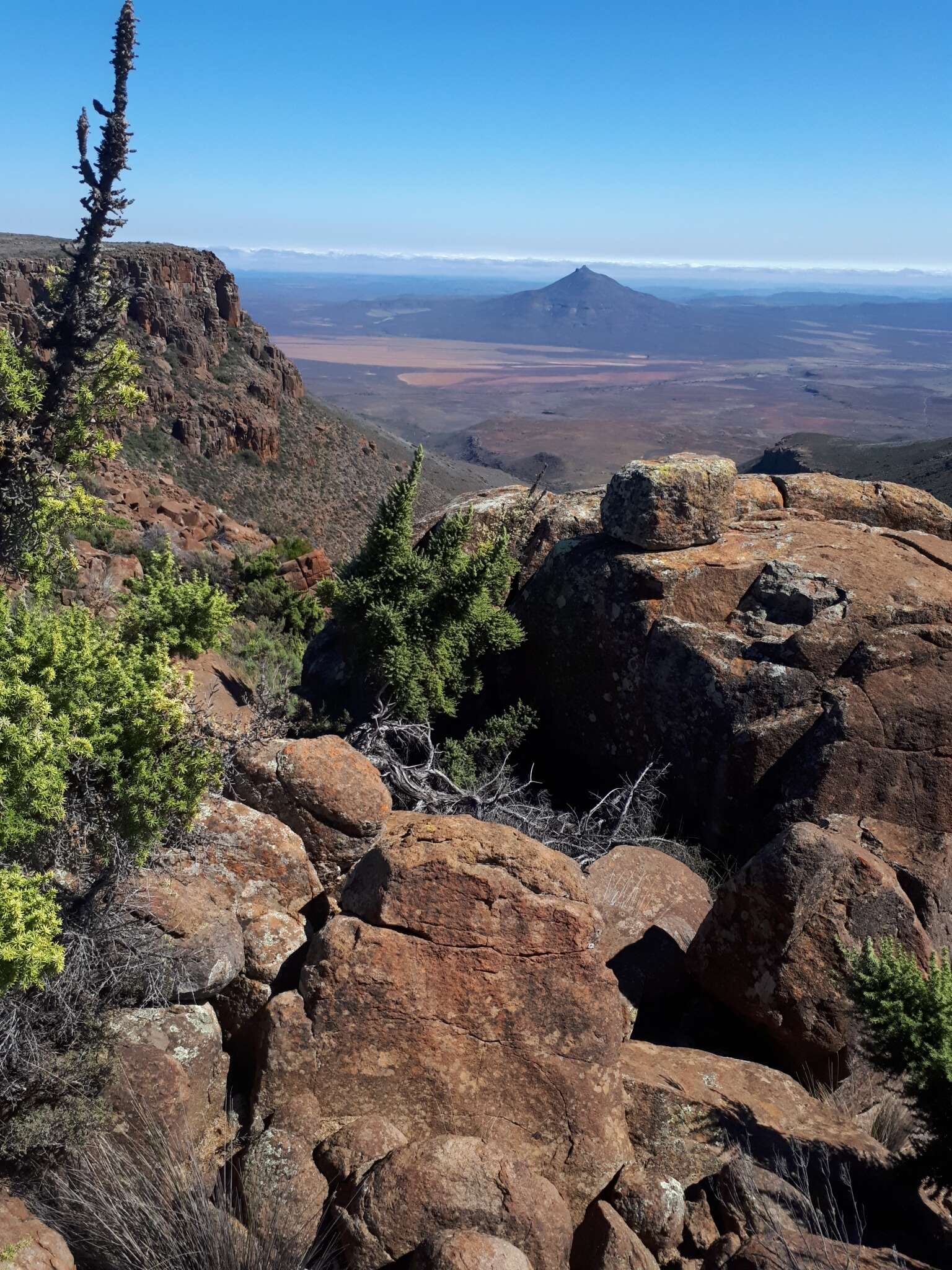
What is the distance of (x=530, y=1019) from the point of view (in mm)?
4652

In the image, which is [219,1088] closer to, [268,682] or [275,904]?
[275,904]

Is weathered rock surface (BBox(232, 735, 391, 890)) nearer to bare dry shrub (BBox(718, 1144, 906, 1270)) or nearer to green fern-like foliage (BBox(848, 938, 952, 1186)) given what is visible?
bare dry shrub (BBox(718, 1144, 906, 1270))

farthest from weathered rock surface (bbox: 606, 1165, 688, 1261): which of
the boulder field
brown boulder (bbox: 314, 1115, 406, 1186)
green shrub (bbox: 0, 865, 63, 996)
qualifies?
green shrub (bbox: 0, 865, 63, 996)

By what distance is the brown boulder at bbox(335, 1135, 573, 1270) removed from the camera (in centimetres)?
383

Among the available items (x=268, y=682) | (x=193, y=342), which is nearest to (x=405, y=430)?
(x=193, y=342)

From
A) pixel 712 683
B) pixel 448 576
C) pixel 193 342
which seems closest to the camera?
pixel 712 683

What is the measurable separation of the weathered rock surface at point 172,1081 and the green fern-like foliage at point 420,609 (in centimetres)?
476

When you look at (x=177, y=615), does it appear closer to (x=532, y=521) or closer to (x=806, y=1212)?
(x=532, y=521)

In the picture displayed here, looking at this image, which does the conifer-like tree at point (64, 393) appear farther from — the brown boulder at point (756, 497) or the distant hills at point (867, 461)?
the distant hills at point (867, 461)

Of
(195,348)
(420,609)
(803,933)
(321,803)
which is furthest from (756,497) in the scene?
(195,348)

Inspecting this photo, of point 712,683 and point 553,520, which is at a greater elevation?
point 553,520

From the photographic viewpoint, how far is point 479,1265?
11.5 feet

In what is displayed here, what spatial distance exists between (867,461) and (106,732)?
65231 mm

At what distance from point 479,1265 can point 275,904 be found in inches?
98.8
